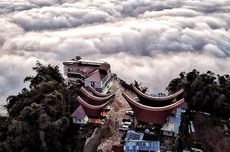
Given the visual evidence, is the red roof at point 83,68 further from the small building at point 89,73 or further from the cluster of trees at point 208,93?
the cluster of trees at point 208,93

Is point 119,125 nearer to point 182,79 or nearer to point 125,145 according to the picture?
point 125,145

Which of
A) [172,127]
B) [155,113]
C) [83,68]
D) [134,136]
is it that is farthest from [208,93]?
[83,68]

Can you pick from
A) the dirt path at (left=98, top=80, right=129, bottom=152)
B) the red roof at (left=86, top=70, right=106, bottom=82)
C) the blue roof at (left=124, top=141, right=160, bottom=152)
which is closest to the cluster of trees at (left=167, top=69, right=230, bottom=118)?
the dirt path at (left=98, top=80, right=129, bottom=152)

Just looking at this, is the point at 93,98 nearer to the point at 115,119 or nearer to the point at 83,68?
the point at 115,119

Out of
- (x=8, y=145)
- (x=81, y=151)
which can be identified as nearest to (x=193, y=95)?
(x=81, y=151)

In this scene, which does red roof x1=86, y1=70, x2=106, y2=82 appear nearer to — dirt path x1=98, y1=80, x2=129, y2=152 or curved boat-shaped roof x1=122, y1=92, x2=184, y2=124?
dirt path x1=98, y1=80, x2=129, y2=152

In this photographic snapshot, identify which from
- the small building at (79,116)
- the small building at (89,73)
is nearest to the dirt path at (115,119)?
the small building at (89,73)
